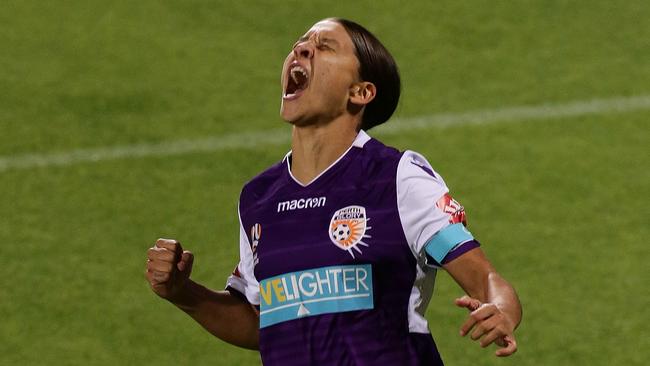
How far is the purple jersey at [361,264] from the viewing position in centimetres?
418

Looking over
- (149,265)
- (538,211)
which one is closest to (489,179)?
(538,211)

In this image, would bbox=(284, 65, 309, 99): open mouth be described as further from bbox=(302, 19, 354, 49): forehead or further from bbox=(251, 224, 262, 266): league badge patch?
bbox=(251, 224, 262, 266): league badge patch

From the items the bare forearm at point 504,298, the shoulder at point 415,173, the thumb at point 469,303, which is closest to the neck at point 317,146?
the shoulder at point 415,173

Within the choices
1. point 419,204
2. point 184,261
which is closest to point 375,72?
point 419,204

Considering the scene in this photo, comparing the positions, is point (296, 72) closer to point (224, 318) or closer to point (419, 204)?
point (419, 204)

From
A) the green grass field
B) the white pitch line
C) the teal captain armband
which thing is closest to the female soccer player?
the teal captain armband

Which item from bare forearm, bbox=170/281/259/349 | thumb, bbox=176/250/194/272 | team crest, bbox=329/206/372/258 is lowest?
bare forearm, bbox=170/281/259/349

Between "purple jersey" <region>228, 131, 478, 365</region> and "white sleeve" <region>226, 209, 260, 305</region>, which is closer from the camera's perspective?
"purple jersey" <region>228, 131, 478, 365</region>

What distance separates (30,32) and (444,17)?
2448 mm

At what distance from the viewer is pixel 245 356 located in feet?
22.0

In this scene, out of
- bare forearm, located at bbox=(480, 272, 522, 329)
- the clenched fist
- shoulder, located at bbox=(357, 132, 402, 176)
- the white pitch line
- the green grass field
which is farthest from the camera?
the white pitch line

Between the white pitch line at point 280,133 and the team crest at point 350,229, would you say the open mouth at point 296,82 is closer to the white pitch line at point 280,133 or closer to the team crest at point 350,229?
the team crest at point 350,229

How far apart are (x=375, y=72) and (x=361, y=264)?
63cm

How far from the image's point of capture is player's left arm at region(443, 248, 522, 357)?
12.3ft
